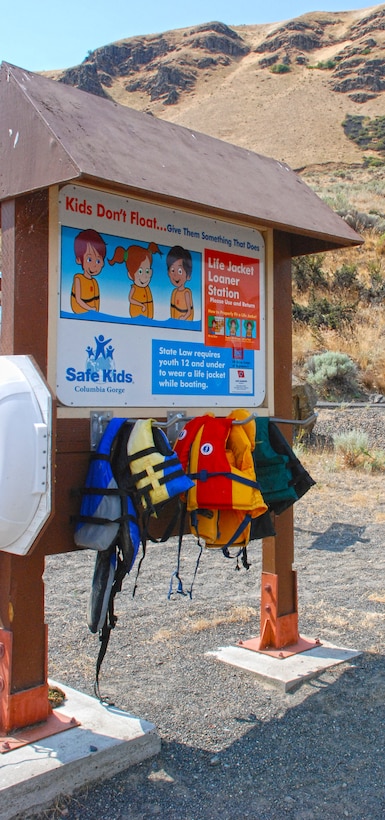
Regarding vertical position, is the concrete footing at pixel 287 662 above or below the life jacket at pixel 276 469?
below

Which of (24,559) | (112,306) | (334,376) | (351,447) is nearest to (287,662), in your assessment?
(24,559)

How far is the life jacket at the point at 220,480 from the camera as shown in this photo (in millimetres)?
3338

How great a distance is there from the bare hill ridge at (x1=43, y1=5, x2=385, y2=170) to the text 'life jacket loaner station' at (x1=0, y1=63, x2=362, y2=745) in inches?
1902

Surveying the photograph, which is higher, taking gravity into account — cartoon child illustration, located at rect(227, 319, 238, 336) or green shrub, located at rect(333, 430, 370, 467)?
cartoon child illustration, located at rect(227, 319, 238, 336)

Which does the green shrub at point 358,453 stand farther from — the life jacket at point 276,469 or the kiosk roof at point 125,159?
the kiosk roof at point 125,159

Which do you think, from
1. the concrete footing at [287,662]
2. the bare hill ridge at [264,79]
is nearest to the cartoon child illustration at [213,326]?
the concrete footing at [287,662]

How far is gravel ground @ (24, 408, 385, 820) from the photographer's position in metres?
2.88

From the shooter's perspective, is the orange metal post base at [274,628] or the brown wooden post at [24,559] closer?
the brown wooden post at [24,559]

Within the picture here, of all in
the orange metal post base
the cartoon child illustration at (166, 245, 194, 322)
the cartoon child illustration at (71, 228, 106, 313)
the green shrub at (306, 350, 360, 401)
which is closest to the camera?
the cartoon child illustration at (71, 228, 106, 313)

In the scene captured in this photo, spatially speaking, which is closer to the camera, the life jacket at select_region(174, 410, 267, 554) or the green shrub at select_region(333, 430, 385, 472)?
the life jacket at select_region(174, 410, 267, 554)

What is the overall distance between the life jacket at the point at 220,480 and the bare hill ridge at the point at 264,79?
4909 centimetres

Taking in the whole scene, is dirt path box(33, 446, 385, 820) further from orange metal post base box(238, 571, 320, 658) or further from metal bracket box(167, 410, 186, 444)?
metal bracket box(167, 410, 186, 444)

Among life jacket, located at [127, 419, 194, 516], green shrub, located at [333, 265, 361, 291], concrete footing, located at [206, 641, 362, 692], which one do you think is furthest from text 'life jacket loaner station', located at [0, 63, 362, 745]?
green shrub, located at [333, 265, 361, 291]

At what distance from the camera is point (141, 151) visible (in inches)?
132
